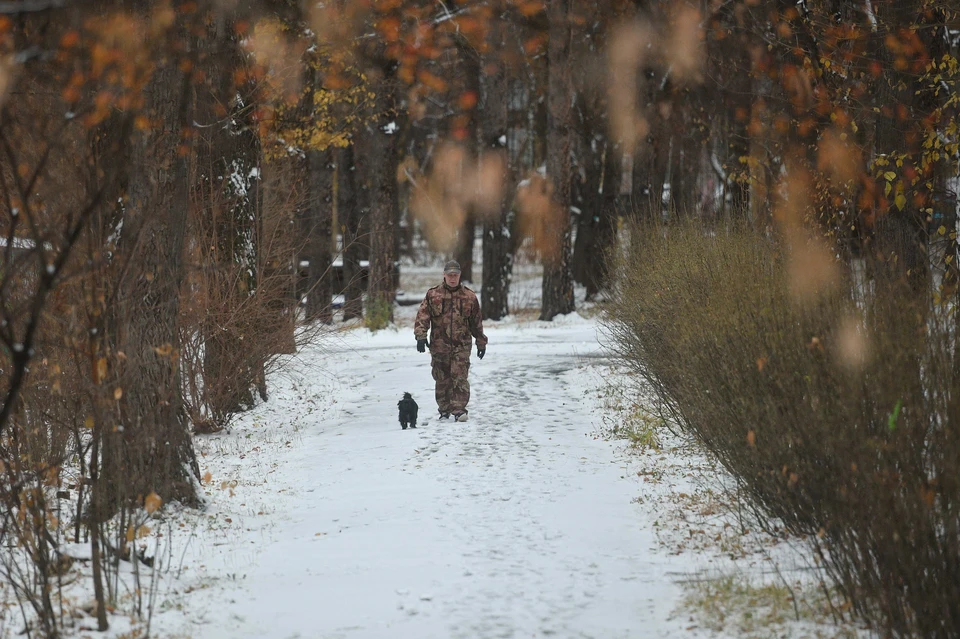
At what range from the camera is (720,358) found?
285 inches

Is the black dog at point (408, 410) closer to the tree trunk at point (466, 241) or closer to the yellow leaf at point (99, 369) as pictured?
the yellow leaf at point (99, 369)

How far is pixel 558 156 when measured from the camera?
75.5 feet

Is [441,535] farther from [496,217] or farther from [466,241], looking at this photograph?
[466,241]

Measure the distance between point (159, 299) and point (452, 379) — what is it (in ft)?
14.7

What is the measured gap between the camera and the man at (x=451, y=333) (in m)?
A: 11.8

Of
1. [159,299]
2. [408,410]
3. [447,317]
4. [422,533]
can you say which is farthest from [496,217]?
[422,533]

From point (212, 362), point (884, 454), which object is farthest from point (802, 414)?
point (212, 362)

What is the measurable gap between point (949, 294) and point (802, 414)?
134 cm

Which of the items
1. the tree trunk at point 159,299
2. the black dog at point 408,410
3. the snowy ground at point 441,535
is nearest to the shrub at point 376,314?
the snowy ground at point 441,535

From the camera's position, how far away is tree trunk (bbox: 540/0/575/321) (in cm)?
2272

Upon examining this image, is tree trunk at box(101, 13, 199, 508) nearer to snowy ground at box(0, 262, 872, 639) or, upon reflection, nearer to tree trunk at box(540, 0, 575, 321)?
snowy ground at box(0, 262, 872, 639)

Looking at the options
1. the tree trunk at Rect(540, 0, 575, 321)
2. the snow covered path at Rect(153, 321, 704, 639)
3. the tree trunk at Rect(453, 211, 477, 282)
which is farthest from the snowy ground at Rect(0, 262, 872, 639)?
the tree trunk at Rect(453, 211, 477, 282)

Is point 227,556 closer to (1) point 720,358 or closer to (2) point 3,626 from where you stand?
(2) point 3,626

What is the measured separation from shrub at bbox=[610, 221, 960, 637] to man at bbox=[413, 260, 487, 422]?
413cm
